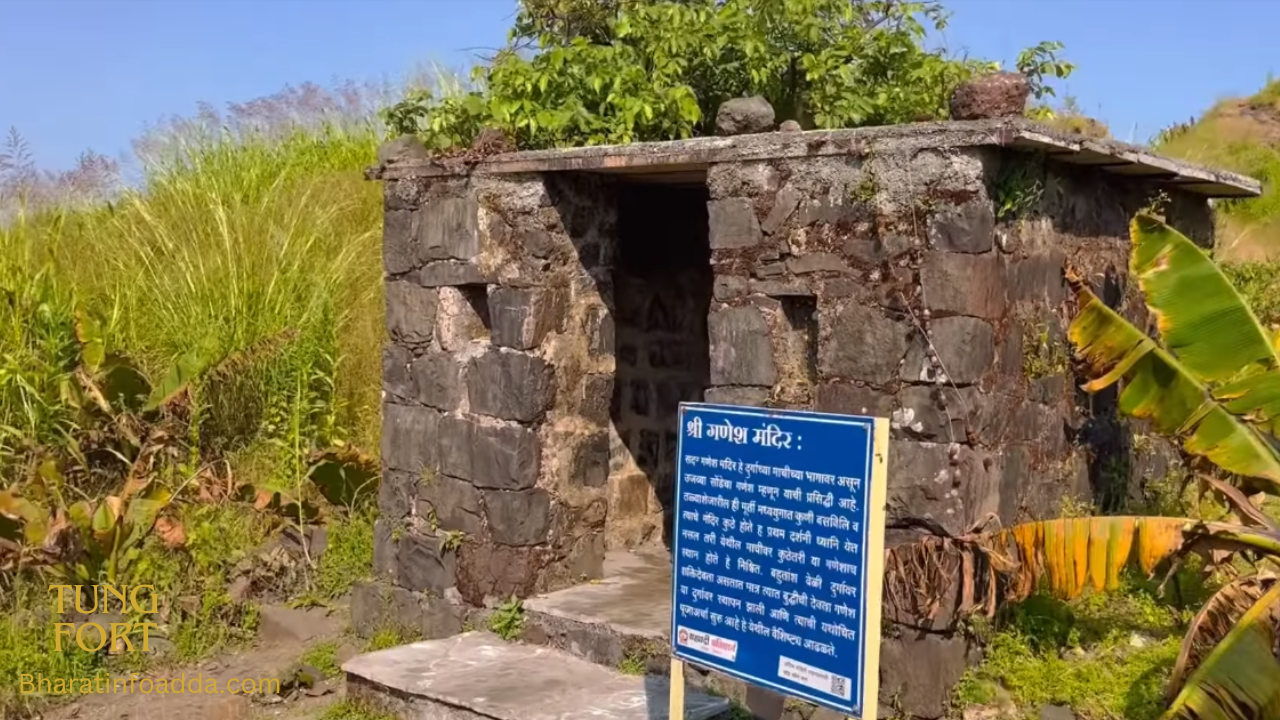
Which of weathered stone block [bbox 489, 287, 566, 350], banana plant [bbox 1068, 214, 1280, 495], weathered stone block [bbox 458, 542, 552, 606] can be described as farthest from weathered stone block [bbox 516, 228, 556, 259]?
banana plant [bbox 1068, 214, 1280, 495]

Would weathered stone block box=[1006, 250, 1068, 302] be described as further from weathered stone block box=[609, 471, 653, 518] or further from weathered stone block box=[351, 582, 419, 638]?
weathered stone block box=[351, 582, 419, 638]

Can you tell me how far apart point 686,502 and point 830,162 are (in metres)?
1.82

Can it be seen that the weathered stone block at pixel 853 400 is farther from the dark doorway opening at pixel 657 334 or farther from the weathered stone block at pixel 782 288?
the dark doorway opening at pixel 657 334

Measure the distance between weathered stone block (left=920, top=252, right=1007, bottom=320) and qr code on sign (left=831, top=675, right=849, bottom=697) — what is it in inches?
71.1

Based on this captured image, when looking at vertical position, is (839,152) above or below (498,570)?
above

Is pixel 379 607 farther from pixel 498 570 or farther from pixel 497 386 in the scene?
pixel 497 386

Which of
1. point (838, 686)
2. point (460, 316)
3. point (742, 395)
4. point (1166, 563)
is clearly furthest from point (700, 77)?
point (838, 686)

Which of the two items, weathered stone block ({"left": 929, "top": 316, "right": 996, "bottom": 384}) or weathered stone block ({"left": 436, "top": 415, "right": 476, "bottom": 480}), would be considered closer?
weathered stone block ({"left": 929, "top": 316, "right": 996, "bottom": 384})

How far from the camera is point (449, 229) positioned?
661cm

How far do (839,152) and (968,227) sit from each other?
648mm

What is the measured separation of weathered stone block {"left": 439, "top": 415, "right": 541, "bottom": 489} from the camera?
634cm

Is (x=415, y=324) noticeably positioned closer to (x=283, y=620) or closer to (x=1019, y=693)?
(x=283, y=620)

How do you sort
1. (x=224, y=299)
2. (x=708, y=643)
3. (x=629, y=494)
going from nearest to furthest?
(x=708, y=643) < (x=629, y=494) < (x=224, y=299)

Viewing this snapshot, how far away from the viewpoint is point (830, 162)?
5133 mm
